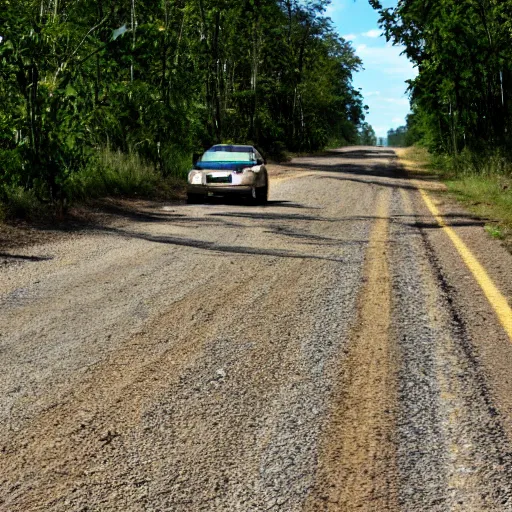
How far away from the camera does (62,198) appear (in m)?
11.9

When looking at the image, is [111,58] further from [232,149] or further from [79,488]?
[79,488]

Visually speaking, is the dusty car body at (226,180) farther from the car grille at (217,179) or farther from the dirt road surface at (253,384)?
the dirt road surface at (253,384)

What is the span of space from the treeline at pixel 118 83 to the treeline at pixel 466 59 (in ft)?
Answer: 25.5

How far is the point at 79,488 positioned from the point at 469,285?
473 centimetres

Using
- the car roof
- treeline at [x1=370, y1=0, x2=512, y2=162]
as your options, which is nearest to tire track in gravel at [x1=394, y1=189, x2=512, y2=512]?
the car roof

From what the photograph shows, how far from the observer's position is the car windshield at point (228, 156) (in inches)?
647

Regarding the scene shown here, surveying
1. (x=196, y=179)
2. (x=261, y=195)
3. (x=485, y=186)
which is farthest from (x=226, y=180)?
(x=485, y=186)

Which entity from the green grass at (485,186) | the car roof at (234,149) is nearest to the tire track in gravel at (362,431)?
the green grass at (485,186)

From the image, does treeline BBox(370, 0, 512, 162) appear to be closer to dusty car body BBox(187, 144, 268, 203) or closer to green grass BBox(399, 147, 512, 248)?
green grass BBox(399, 147, 512, 248)

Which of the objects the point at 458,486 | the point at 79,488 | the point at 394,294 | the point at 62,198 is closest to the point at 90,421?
the point at 79,488

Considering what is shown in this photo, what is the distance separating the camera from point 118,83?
48.2ft

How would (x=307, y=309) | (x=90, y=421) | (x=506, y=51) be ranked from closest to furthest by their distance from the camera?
(x=90, y=421), (x=307, y=309), (x=506, y=51)

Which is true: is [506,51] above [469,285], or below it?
above

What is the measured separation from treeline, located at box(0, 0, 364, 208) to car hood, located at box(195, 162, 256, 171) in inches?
87.9
